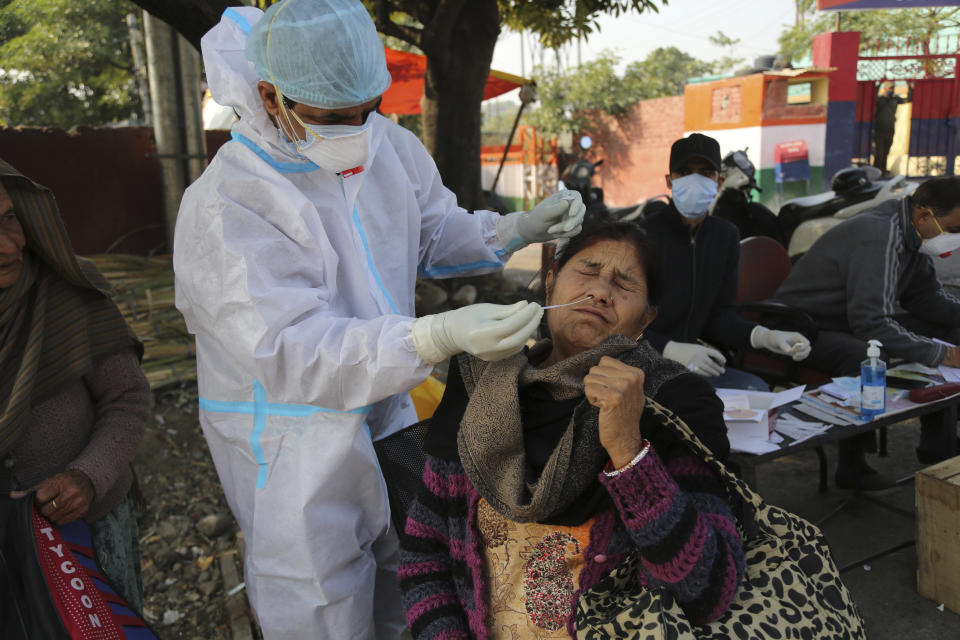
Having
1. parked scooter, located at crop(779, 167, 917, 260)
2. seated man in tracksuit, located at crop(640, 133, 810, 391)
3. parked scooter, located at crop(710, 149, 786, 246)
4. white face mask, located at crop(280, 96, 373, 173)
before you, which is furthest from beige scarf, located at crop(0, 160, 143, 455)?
parked scooter, located at crop(779, 167, 917, 260)

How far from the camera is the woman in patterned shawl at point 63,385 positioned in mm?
1839

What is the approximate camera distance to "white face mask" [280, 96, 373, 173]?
1790 mm

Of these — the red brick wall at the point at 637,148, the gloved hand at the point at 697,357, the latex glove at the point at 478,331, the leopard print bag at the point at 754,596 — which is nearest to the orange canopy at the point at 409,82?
the gloved hand at the point at 697,357

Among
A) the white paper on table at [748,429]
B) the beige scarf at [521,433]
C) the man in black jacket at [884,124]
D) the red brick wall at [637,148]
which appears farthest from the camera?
the red brick wall at [637,148]

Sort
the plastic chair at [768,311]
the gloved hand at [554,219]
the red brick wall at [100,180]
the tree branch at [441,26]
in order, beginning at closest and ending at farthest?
1. the gloved hand at [554,219]
2. the plastic chair at [768,311]
3. the red brick wall at [100,180]
4. the tree branch at [441,26]

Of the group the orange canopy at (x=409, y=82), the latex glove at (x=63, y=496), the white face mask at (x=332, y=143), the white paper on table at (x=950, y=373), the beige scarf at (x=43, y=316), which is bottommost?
the white paper on table at (x=950, y=373)

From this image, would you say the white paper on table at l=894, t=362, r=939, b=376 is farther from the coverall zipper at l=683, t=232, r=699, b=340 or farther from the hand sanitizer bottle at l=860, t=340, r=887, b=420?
the coverall zipper at l=683, t=232, r=699, b=340

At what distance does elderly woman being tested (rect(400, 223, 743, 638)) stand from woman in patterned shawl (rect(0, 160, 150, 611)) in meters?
0.92

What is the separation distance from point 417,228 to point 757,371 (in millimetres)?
2517

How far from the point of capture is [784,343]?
127 inches

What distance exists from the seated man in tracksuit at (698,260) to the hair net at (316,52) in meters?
2.05

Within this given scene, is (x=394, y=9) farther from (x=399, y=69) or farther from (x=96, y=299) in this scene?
(x=96, y=299)

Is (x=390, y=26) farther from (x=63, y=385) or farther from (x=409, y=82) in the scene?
(x=63, y=385)

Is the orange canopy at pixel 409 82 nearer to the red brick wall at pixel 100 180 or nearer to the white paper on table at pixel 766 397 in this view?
the red brick wall at pixel 100 180
